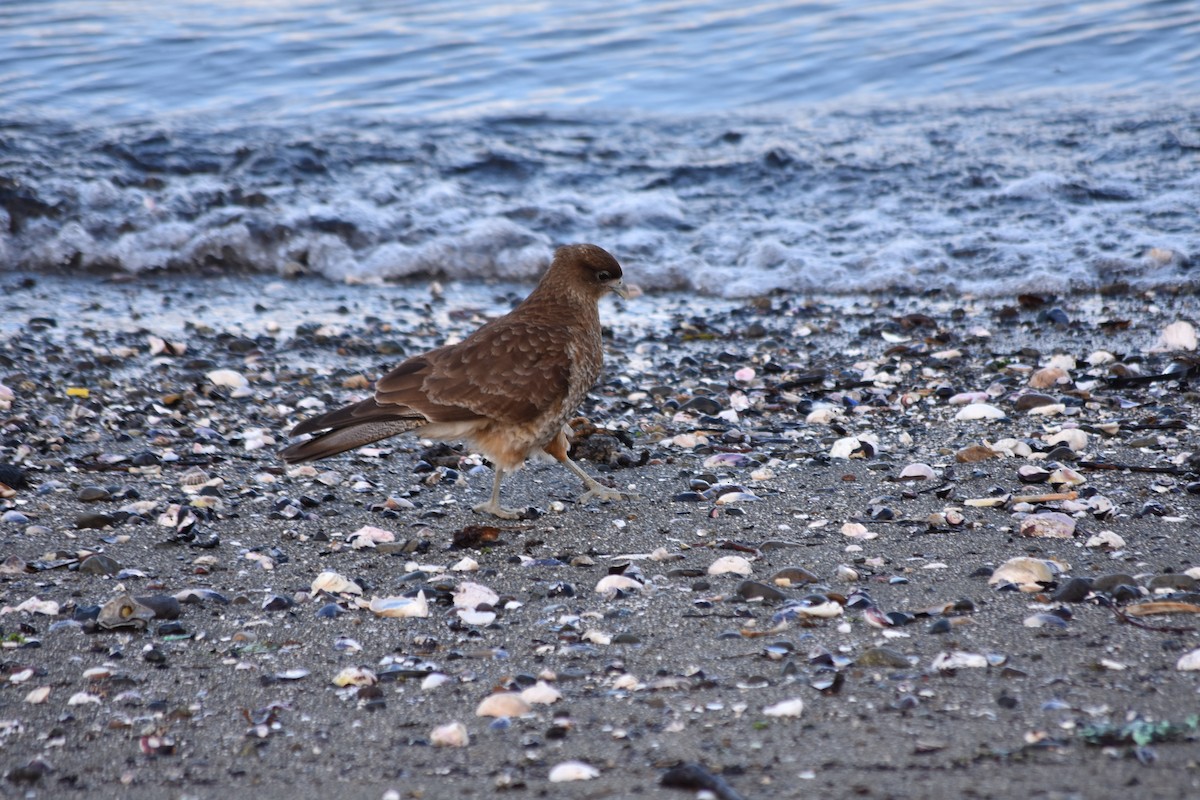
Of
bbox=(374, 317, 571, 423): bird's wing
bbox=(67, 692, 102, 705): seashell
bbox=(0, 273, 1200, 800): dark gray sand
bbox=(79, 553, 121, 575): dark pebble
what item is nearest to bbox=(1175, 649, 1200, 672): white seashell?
bbox=(0, 273, 1200, 800): dark gray sand

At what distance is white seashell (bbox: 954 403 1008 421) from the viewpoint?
21.1ft

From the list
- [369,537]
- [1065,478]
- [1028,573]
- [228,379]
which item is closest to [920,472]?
[1065,478]

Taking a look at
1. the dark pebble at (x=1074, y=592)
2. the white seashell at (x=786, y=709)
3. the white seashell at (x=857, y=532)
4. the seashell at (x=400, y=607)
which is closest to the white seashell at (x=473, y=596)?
the seashell at (x=400, y=607)

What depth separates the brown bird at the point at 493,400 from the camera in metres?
5.34

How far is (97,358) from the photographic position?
775 cm

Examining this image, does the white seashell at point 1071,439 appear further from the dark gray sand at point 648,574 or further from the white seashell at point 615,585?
the white seashell at point 615,585

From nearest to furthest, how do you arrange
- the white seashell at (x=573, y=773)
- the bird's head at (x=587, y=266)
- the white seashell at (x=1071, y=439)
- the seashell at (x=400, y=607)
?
the white seashell at (x=573, y=773) < the seashell at (x=400, y=607) < the white seashell at (x=1071, y=439) < the bird's head at (x=587, y=266)

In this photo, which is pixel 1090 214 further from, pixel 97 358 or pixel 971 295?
pixel 97 358

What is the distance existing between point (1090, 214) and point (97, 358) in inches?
326

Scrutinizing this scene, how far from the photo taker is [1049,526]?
4.79m

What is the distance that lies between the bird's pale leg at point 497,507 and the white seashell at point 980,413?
8.53ft

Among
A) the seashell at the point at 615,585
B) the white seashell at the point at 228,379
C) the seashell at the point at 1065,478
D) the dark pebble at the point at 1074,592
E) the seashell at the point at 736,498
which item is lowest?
the seashell at the point at 736,498

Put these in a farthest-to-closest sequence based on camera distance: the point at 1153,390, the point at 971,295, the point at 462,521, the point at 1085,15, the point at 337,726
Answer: the point at 1085,15
the point at 971,295
the point at 1153,390
the point at 462,521
the point at 337,726

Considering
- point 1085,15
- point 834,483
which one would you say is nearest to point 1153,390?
point 834,483
